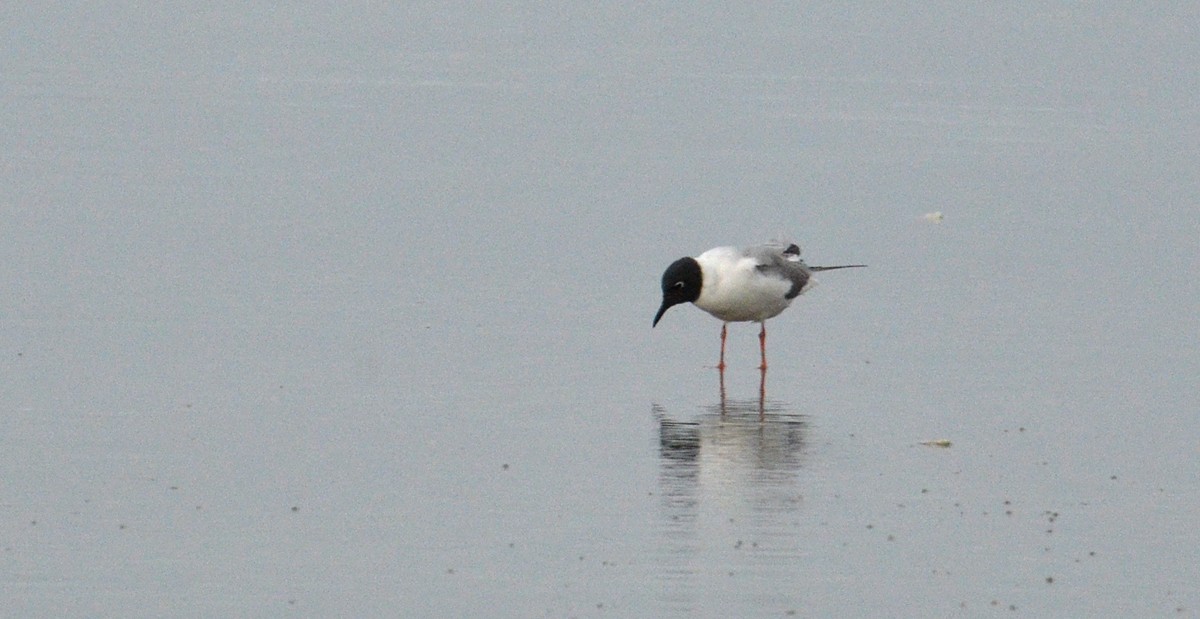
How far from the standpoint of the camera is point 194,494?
10.7m

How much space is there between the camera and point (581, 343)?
14.9 metres

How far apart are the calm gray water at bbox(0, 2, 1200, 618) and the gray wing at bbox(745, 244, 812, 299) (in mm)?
402

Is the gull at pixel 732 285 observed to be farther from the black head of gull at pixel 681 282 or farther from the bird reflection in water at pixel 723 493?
A: the bird reflection in water at pixel 723 493

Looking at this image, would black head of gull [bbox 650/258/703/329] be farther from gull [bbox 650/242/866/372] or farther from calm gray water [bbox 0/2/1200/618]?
calm gray water [bbox 0/2/1200/618]

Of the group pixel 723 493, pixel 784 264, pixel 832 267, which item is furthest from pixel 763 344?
pixel 723 493

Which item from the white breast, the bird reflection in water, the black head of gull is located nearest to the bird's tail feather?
the white breast

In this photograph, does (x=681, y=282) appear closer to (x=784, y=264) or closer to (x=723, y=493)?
(x=784, y=264)

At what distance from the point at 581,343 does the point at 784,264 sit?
1.52m

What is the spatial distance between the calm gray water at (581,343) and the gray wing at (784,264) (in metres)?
0.40

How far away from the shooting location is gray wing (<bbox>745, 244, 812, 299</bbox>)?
49.7 ft

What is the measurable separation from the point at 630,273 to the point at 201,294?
336cm

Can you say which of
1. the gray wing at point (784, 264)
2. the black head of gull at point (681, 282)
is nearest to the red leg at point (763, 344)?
the gray wing at point (784, 264)


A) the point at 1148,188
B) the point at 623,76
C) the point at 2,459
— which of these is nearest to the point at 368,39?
the point at 623,76

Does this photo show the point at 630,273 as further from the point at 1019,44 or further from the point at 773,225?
the point at 1019,44
